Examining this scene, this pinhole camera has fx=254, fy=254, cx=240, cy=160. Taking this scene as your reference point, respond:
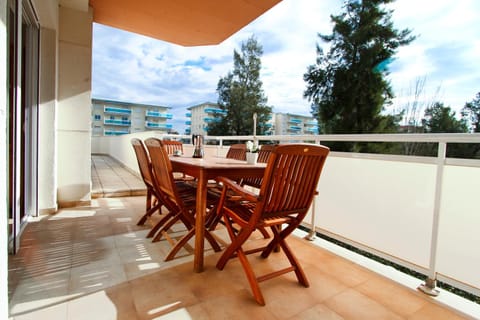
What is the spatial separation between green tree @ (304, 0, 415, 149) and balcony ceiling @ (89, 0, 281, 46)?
1042 cm

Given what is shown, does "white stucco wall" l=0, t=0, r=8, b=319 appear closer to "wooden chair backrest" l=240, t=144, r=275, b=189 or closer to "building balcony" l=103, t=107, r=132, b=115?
"wooden chair backrest" l=240, t=144, r=275, b=189

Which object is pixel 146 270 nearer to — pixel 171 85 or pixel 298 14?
pixel 298 14

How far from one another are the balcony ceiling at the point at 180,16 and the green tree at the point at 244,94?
14089mm

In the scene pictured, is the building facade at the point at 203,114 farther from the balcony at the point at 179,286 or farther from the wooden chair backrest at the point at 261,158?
the balcony at the point at 179,286

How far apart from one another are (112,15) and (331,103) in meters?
12.1

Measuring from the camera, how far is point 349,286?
1755 millimetres

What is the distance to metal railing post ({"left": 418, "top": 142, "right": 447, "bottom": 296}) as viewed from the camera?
163 cm

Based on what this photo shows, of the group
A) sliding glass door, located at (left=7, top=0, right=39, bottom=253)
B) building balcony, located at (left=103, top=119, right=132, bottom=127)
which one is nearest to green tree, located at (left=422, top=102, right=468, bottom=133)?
sliding glass door, located at (left=7, top=0, right=39, bottom=253)

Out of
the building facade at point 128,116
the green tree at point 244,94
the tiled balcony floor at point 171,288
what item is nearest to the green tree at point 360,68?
the green tree at point 244,94

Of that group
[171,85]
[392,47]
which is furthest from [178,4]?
[171,85]

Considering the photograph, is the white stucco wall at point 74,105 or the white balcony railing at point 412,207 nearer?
the white balcony railing at point 412,207

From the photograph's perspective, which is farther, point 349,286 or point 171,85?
point 171,85

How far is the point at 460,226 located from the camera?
1572 millimetres

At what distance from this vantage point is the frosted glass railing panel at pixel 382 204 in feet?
5.76
